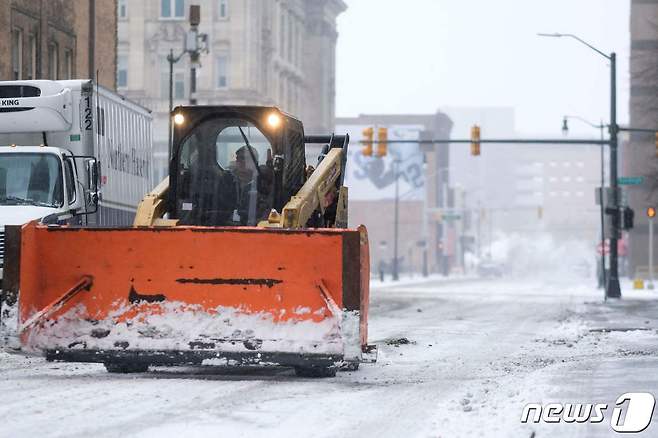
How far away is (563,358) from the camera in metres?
17.8

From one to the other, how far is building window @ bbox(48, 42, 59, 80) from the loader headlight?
105ft

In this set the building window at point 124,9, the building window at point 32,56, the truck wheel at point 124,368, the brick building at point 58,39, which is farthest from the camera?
the building window at point 124,9

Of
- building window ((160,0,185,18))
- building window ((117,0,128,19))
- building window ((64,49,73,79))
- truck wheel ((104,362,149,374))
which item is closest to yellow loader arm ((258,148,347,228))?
truck wheel ((104,362,149,374))

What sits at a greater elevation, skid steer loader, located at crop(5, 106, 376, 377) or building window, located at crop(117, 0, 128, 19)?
building window, located at crop(117, 0, 128, 19)

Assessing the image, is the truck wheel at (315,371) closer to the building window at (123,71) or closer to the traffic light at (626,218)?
the traffic light at (626,218)

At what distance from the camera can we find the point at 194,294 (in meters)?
13.6

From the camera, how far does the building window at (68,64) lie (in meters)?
47.6

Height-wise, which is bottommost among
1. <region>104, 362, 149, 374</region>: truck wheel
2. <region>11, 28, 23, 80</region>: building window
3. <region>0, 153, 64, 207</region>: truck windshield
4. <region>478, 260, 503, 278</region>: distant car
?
<region>478, 260, 503, 278</region>: distant car

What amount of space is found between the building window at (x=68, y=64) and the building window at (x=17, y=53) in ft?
13.6

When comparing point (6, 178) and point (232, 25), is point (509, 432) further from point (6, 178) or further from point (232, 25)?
point (232, 25)

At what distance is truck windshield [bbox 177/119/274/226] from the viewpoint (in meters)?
15.4

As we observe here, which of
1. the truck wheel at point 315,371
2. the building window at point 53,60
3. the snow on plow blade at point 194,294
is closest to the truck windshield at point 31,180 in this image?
the snow on plow blade at point 194,294

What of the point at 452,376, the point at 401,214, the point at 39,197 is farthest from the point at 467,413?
the point at 401,214

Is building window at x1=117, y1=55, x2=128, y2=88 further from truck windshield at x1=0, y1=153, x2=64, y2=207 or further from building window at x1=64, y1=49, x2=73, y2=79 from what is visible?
truck windshield at x1=0, y1=153, x2=64, y2=207
